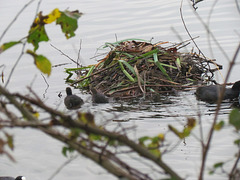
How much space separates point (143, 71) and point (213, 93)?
142cm

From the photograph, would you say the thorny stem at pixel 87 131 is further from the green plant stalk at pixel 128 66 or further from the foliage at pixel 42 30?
the green plant stalk at pixel 128 66

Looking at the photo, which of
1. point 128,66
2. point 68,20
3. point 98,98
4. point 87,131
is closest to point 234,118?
point 87,131

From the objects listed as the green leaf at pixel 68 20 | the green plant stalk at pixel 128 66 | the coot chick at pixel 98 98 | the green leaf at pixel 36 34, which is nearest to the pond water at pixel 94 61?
the coot chick at pixel 98 98

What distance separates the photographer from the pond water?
18.6ft

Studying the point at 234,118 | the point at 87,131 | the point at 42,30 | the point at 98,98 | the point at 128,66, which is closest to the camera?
the point at 87,131

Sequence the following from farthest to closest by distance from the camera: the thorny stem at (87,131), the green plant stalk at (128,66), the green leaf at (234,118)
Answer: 1. the green plant stalk at (128,66)
2. the green leaf at (234,118)
3. the thorny stem at (87,131)

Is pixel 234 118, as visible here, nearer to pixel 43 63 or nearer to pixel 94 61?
pixel 43 63

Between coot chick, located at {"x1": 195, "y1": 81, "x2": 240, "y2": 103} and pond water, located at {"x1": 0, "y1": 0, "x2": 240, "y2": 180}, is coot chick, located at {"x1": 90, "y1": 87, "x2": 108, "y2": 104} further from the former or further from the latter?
coot chick, located at {"x1": 195, "y1": 81, "x2": 240, "y2": 103}

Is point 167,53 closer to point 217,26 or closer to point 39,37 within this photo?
point 217,26

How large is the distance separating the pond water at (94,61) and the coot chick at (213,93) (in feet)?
0.40

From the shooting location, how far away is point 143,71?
343 inches

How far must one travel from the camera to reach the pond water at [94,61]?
5672 mm

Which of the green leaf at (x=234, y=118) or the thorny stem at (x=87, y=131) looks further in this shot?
the green leaf at (x=234, y=118)

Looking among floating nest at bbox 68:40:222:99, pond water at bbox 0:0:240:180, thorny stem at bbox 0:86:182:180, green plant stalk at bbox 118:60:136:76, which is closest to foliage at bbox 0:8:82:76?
pond water at bbox 0:0:240:180
